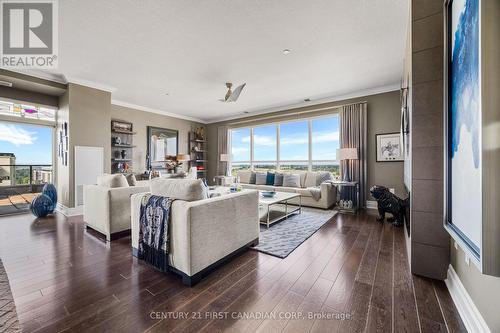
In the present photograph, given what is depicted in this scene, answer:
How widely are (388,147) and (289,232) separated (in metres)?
3.22

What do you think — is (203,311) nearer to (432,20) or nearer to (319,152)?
(432,20)

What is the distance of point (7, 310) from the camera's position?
1.48 m

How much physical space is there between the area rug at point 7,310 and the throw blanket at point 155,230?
0.90 metres

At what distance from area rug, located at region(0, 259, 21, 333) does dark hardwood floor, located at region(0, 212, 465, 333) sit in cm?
3

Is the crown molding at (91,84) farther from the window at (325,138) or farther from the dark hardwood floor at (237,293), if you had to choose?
the window at (325,138)

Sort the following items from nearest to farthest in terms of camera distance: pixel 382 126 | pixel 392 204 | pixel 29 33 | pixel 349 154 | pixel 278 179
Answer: pixel 29 33 < pixel 392 204 < pixel 349 154 < pixel 382 126 < pixel 278 179

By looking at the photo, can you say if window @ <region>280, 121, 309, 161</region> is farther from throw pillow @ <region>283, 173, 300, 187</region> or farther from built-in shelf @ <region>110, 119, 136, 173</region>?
built-in shelf @ <region>110, 119, 136, 173</region>

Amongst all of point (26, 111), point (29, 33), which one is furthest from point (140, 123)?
point (29, 33)

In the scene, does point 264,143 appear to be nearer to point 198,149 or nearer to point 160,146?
point 198,149

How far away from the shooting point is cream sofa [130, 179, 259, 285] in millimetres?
1782

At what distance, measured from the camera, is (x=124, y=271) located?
6.66 feet

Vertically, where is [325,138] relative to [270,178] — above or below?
above

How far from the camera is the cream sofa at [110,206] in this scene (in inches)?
110

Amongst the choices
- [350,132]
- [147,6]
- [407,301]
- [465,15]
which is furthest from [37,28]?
[350,132]
